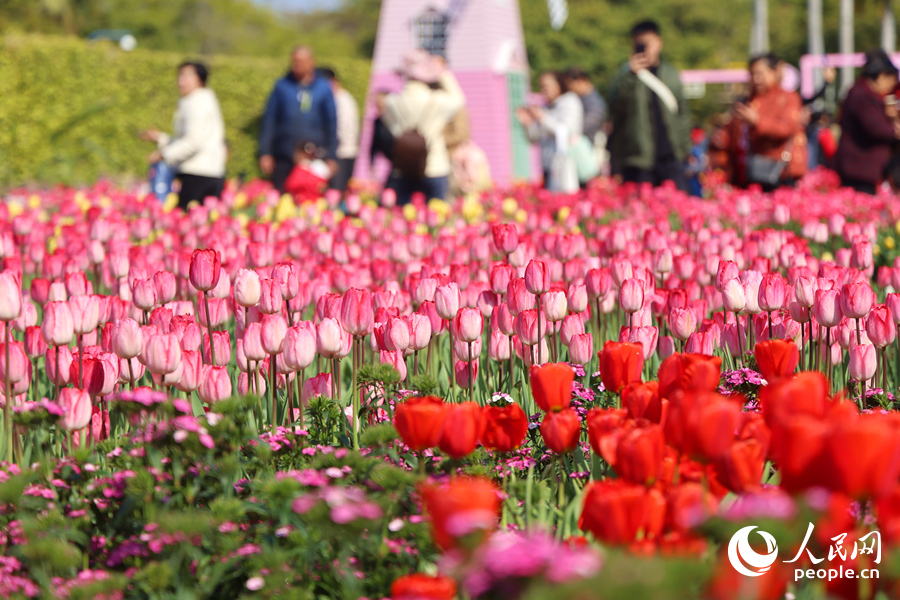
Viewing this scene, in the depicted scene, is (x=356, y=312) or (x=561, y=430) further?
(x=356, y=312)

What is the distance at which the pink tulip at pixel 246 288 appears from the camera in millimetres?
2986

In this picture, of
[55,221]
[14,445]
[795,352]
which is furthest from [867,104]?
[14,445]

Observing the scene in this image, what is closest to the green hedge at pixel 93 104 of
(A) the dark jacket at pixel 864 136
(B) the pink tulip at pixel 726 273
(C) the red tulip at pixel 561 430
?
(A) the dark jacket at pixel 864 136

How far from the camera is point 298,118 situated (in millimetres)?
10047

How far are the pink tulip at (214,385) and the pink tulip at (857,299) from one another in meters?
1.67

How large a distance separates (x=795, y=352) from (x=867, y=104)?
8.11 meters

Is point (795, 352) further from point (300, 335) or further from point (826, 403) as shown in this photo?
point (300, 335)

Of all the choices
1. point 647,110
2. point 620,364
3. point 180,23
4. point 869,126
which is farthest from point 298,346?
point 180,23

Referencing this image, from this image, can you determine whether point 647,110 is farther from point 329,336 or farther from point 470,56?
point 470,56

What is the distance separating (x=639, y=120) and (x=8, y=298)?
7340 mm

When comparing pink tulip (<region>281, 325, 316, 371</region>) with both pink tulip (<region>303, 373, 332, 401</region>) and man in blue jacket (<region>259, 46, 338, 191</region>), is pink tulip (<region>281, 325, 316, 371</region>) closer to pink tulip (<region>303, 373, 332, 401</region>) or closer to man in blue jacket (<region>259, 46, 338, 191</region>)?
pink tulip (<region>303, 373, 332, 401</region>)

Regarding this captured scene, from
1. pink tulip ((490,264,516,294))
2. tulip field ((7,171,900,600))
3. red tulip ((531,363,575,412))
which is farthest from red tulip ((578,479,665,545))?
pink tulip ((490,264,516,294))

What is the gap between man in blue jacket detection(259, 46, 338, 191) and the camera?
32.9ft

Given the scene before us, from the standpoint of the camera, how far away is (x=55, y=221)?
7.11m
